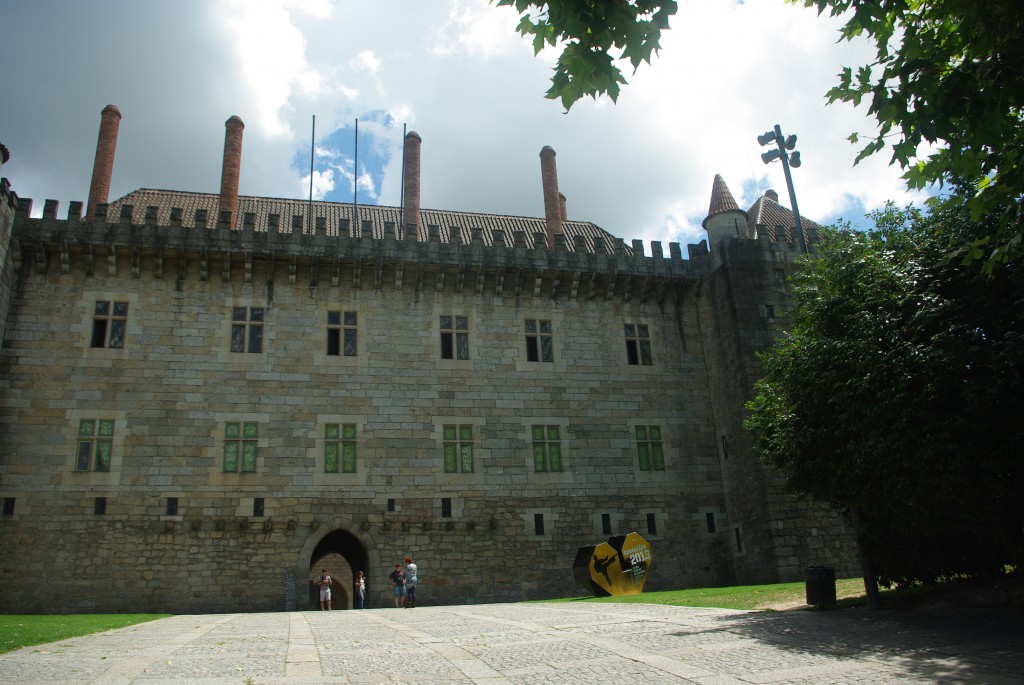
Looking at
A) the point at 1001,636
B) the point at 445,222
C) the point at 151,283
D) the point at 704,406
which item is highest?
the point at 445,222

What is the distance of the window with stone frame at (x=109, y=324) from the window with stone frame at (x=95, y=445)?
99.1 inches

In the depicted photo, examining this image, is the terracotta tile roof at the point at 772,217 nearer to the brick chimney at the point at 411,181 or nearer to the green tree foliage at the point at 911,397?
the brick chimney at the point at 411,181

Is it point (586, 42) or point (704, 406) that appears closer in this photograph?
point (586, 42)

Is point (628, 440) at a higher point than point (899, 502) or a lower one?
higher

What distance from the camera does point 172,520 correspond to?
850 inches

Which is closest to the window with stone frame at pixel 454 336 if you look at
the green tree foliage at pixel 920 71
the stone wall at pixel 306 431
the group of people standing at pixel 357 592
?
the stone wall at pixel 306 431

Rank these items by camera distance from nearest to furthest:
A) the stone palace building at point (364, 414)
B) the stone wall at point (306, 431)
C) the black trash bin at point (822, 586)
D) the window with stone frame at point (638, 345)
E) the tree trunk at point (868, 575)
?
1. the tree trunk at point (868, 575)
2. the black trash bin at point (822, 586)
3. the stone wall at point (306, 431)
4. the stone palace building at point (364, 414)
5. the window with stone frame at point (638, 345)

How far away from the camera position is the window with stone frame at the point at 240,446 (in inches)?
888

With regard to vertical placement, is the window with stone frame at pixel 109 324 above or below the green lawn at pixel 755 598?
above

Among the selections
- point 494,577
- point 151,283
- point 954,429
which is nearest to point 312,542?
point 494,577

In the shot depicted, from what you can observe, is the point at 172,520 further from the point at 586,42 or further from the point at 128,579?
the point at 586,42

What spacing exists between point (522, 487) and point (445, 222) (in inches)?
606

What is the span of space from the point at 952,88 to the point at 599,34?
3276 mm

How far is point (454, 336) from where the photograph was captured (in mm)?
25797
